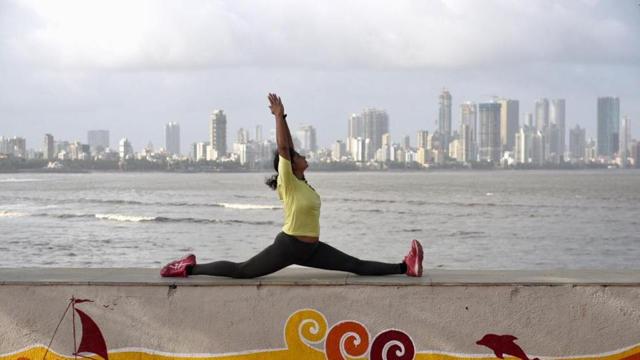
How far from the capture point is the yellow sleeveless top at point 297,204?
5727mm

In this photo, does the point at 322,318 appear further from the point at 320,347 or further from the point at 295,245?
the point at 295,245

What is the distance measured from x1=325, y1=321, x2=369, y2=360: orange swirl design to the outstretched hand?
142 centimetres

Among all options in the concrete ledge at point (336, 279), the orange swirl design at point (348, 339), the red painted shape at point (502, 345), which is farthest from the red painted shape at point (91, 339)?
the red painted shape at point (502, 345)

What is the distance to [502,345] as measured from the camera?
16.7 feet

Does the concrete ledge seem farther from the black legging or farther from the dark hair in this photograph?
the dark hair

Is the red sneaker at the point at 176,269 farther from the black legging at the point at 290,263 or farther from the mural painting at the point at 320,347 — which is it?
the mural painting at the point at 320,347

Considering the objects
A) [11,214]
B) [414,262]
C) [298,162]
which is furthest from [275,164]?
[11,214]

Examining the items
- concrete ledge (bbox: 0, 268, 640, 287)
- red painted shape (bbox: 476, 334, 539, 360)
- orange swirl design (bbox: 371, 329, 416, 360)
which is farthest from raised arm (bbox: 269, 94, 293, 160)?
red painted shape (bbox: 476, 334, 539, 360)

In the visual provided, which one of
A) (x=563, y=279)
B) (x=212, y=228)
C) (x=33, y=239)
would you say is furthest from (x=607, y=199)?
(x=563, y=279)

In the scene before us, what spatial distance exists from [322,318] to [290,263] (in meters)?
0.67

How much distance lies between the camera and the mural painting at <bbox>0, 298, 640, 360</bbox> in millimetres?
5090

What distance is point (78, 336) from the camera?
5.25 m

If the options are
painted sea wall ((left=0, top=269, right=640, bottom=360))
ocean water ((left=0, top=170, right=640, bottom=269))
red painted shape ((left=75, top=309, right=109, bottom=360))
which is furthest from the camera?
ocean water ((left=0, top=170, right=640, bottom=269))

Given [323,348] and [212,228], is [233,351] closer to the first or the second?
[323,348]
